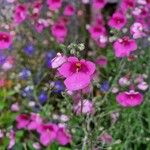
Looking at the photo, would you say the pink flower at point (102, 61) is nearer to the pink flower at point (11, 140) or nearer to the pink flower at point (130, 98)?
the pink flower at point (130, 98)

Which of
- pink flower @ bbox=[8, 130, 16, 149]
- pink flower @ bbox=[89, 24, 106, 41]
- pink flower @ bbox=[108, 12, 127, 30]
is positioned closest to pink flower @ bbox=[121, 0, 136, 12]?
pink flower @ bbox=[108, 12, 127, 30]

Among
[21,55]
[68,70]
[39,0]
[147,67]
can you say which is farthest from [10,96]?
[68,70]

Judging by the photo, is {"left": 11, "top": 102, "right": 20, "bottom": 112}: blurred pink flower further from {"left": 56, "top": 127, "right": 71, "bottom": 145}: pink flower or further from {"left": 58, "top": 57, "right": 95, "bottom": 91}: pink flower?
{"left": 58, "top": 57, "right": 95, "bottom": 91}: pink flower

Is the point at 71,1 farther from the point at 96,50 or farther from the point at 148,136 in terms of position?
the point at 148,136

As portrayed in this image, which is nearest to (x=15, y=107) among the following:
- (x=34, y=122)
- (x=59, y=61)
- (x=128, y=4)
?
(x=34, y=122)

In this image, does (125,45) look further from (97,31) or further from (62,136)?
(97,31)

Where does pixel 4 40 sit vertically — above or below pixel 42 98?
above

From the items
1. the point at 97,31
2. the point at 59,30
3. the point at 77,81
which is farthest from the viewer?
the point at 59,30
